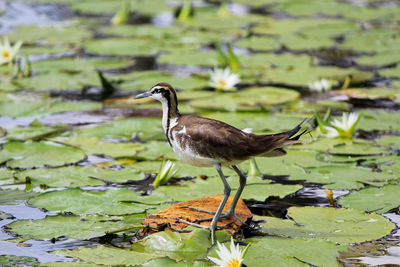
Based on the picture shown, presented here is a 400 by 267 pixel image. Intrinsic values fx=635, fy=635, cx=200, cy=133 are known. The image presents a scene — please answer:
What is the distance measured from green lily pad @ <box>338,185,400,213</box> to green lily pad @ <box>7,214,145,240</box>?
156 centimetres

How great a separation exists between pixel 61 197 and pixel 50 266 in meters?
1.10

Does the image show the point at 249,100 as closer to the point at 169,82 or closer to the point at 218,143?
the point at 169,82

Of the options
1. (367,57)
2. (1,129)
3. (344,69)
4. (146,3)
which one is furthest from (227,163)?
(146,3)

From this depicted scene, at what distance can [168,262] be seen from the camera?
372 cm

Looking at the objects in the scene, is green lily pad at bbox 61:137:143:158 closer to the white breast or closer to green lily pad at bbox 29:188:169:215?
green lily pad at bbox 29:188:169:215

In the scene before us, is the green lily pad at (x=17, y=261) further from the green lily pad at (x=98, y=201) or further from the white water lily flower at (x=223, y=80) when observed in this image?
the white water lily flower at (x=223, y=80)

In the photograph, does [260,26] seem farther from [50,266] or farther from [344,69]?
[50,266]

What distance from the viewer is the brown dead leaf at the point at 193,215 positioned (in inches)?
169

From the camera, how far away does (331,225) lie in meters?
4.38

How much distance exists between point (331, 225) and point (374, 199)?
1.94 ft

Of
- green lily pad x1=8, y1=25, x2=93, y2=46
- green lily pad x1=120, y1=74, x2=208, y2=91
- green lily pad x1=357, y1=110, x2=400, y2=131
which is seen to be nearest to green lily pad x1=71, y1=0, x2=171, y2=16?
green lily pad x1=8, y1=25, x2=93, y2=46

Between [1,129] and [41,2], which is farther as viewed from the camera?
[41,2]

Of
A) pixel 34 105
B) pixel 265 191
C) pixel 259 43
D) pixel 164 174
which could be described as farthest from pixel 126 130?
pixel 259 43

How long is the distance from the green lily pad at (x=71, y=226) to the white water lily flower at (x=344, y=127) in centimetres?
241
